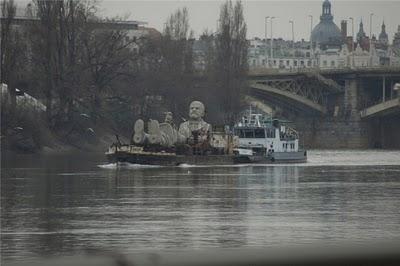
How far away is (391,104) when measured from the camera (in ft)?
349

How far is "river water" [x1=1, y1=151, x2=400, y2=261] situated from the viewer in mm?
18922

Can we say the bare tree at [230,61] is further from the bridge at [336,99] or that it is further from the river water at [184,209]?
the river water at [184,209]

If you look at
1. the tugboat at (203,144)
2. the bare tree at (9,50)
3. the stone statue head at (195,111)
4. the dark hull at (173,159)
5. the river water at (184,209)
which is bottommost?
the river water at (184,209)

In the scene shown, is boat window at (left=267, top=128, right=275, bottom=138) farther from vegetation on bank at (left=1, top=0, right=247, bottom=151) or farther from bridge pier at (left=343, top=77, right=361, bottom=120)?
bridge pier at (left=343, top=77, right=361, bottom=120)

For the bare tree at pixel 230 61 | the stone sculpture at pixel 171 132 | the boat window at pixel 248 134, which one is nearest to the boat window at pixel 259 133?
the boat window at pixel 248 134

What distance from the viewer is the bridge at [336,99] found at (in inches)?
4424

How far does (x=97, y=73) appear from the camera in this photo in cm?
8719

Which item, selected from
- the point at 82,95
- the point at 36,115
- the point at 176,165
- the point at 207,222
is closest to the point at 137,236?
the point at 207,222

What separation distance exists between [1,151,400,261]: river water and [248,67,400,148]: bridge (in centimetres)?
5729

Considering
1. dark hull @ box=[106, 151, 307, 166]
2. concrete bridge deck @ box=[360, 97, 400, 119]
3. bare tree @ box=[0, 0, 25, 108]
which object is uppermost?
bare tree @ box=[0, 0, 25, 108]

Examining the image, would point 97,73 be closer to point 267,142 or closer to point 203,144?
point 267,142

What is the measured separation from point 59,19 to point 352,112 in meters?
45.1

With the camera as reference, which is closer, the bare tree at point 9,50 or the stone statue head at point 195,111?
the stone statue head at point 195,111

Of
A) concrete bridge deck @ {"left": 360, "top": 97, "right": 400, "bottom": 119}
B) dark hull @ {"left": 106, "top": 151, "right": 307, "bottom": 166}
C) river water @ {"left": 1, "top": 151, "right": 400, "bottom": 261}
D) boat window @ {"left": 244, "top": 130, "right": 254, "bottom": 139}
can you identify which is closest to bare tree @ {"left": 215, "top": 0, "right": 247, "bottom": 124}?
concrete bridge deck @ {"left": 360, "top": 97, "right": 400, "bottom": 119}
